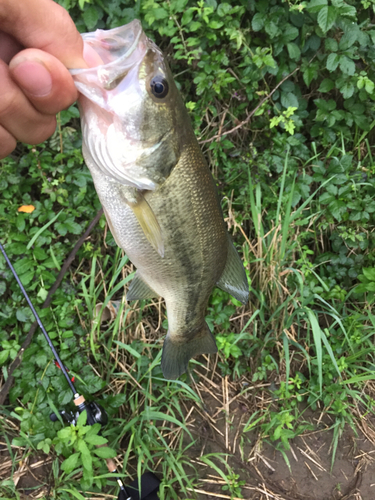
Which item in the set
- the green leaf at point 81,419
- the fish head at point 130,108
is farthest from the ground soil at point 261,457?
the fish head at point 130,108

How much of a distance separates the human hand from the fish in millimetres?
67

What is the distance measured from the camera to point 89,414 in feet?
6.28

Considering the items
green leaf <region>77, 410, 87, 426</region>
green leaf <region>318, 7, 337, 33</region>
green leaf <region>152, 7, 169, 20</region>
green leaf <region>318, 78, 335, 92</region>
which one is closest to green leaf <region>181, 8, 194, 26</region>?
green leaf <region>152, 7, 169, 20</region>

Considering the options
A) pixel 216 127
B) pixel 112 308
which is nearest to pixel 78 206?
pixel 112 308

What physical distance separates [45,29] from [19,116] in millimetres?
261

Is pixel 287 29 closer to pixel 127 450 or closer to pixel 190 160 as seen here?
pixel 190 160

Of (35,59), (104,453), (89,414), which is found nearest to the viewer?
(35,59)

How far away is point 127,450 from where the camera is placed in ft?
6.74

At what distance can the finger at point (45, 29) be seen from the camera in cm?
88

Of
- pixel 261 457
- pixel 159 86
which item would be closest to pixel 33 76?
pixel 159 86

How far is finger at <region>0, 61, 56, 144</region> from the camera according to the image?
2.99 ft

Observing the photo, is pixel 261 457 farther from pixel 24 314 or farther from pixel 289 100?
pixel 289 100

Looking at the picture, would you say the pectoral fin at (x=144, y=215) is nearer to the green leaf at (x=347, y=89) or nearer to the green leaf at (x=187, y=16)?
the green leaf at (x=187, y=16)

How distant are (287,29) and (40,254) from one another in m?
2.38
